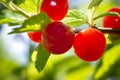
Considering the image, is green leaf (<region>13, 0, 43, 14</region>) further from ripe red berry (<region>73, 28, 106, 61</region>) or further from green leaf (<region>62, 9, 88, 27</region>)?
ripe red berry (<region>73, 28, 106, 61</region>)

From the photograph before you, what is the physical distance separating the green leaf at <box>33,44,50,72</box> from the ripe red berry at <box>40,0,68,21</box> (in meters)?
0.20

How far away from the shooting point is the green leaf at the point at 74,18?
1.87m

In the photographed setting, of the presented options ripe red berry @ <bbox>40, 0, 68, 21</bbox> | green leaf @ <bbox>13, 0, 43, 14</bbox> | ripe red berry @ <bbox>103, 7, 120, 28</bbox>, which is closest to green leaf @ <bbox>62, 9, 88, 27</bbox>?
ripe red berry @ <bbox>40, 0, 68, 21</bbox>

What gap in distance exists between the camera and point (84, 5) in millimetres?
3848

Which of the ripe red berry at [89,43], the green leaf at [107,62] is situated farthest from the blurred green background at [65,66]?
the ripe red berry at [89,43]

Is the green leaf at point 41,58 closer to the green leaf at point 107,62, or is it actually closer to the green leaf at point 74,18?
the green leaf at point 74,18

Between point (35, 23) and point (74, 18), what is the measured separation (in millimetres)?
249

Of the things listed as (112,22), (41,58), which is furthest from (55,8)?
(112,22)

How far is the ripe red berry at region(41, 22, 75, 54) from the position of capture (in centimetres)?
179

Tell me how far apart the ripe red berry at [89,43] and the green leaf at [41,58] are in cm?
18

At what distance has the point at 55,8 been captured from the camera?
6.00 ft

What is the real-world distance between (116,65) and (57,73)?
2.52 ft

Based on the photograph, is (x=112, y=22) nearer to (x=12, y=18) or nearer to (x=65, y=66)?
(x=12, y=18)

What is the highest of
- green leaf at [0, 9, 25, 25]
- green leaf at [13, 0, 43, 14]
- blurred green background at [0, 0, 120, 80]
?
green leaf at [13, 0, 43, 14]
